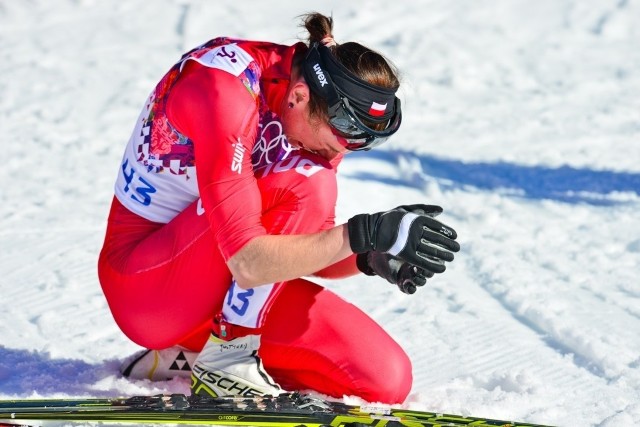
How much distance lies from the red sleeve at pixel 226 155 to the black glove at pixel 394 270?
0.57 metres

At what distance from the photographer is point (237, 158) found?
2916mm

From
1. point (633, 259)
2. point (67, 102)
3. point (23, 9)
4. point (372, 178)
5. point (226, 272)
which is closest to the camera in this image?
point (226, 272)

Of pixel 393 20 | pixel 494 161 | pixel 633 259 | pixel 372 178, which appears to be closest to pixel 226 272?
pixel 633 259

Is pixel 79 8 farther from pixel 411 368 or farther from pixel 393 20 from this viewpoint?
pixel 411 368

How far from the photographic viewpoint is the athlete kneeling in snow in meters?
2.94

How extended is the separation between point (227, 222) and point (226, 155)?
0.66ft

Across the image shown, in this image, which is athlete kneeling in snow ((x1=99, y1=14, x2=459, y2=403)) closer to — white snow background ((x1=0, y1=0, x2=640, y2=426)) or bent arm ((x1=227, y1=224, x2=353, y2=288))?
bent arm ((x1=227, y1=224, x2=353, y2=288))

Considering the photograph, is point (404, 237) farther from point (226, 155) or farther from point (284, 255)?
point (226, 155)

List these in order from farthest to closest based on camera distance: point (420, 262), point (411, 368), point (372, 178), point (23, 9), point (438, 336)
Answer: point (23, 9) < point (372, 178) < point (438, 336) < point (411, 368) < point (420, 262)

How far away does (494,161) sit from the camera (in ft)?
20.8

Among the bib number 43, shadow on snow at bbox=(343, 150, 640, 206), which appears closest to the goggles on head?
the bib number 43

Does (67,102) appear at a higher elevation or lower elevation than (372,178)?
higher

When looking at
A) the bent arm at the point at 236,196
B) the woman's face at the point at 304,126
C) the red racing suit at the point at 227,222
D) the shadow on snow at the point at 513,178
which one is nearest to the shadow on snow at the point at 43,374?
the red racing suit at the point at 227,222

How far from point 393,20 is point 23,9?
3.38m
